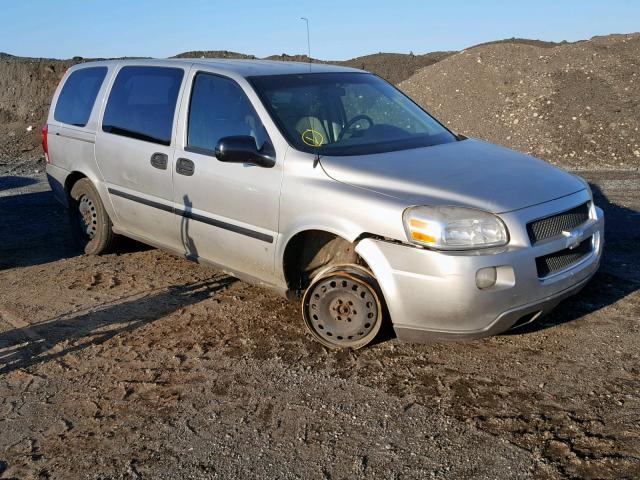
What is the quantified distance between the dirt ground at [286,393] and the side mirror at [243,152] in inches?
48.4

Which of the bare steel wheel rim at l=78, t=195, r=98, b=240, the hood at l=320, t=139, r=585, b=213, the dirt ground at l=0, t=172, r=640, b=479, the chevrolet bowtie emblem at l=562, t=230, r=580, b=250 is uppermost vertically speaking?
the hood at l=320, t=139, r=585, b=213

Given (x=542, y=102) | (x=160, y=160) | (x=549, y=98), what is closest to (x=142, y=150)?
(x=160, y=160)

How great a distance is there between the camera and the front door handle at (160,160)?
5707mm

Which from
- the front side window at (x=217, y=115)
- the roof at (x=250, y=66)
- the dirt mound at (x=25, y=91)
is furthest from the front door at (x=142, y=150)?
the dirt mound at (x=25, y=91)

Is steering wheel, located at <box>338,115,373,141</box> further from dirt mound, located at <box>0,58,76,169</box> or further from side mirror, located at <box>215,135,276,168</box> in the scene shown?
dirt mound, located at <box>0,58,76,169</box>

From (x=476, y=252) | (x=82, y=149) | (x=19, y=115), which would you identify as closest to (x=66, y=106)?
(x=82, y=149)

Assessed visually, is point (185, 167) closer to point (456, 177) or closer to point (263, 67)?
point (263, 67)

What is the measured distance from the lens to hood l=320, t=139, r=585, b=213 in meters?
4.33

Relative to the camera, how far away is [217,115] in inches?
215

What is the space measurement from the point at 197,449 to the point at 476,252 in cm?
192

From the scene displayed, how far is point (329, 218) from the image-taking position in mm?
4551

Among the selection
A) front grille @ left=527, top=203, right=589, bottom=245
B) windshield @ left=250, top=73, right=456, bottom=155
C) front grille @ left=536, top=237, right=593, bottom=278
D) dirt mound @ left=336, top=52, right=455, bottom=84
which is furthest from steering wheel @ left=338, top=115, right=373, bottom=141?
dirt mound @ left=336, top=52, right=455, bottom=84

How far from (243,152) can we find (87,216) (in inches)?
110

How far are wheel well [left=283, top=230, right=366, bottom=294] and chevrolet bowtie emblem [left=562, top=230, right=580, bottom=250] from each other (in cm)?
138
